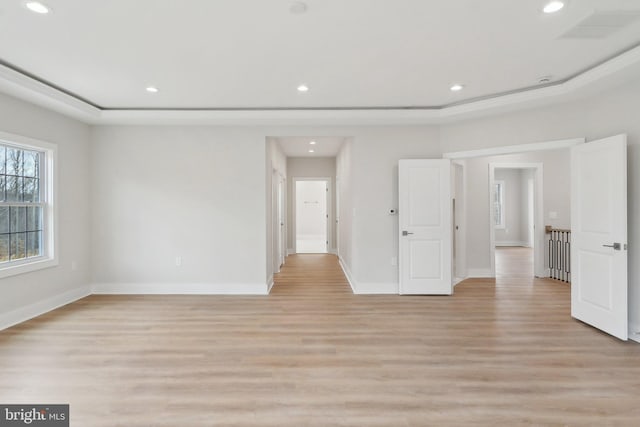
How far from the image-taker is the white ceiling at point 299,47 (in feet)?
7.66

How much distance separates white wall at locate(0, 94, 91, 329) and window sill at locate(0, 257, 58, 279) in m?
0.06

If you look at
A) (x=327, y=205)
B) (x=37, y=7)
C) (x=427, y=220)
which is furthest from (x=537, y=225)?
(x=37, y=7)

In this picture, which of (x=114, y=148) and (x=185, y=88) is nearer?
(x=185, y=88)

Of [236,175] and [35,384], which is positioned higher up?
[236,175]

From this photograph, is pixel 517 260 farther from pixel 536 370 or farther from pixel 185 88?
pixel 185 88

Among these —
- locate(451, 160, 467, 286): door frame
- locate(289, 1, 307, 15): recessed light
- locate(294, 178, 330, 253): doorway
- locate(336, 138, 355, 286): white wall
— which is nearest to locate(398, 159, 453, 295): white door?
locate(336, 138, 355, 286): white wall

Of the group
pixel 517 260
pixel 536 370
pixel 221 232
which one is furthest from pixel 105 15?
pixel 517 260

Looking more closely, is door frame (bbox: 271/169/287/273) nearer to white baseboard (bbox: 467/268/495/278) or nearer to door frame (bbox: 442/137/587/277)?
door frame (bbox: 442/137/587/277)

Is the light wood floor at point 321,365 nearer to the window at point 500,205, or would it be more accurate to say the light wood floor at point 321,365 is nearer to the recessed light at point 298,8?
the recessed light at point 298,8

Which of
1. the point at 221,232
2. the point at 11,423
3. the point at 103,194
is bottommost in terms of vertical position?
the point at 11,423

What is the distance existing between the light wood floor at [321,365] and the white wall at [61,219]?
307mm

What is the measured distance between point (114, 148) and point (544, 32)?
5.42 m

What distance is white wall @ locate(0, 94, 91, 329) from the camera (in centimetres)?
369

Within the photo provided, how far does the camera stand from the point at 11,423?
6.63ft
